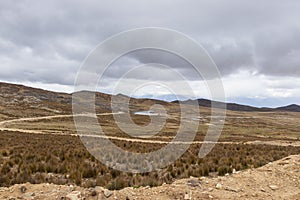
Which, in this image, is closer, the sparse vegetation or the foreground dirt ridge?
the foreground dirt ridge

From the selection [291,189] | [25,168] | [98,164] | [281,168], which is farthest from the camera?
[98,164]

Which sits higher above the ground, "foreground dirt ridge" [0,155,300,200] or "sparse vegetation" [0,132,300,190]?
"foreground dirt ridge" [0,155,300,200]

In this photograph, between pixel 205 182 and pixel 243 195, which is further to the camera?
pixel 205 182

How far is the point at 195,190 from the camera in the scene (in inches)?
362

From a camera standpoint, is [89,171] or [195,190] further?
[89,171]

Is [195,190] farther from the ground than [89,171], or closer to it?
farther from the ground

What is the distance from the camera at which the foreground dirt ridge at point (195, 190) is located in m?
8.70

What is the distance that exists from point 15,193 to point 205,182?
644 cm

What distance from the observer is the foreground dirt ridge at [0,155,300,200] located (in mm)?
8703

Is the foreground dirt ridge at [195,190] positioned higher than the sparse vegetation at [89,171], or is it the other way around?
the foreground dirt ridge at [195,190]

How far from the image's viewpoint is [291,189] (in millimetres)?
9875

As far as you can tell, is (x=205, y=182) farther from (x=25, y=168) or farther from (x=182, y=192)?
(x=25, y=168)

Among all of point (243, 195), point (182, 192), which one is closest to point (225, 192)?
point (243, 195)

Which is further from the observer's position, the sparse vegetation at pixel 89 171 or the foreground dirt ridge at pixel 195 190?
the sparse vegetation at pixel 89 171
